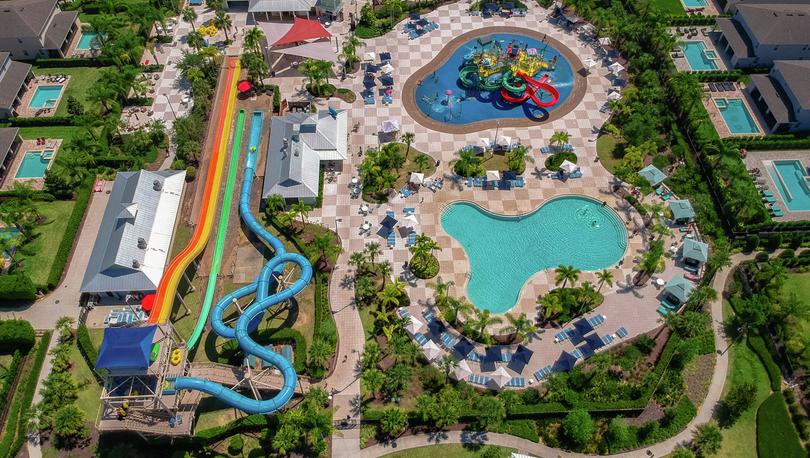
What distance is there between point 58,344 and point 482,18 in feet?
303

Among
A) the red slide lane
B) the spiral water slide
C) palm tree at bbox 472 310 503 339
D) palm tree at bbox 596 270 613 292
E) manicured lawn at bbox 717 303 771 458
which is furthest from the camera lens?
the red slide lane

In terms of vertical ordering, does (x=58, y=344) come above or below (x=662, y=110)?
below

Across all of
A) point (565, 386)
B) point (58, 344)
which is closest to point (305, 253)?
point (58, 344)

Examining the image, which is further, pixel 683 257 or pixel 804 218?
pixel 804 218

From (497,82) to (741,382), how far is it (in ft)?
194

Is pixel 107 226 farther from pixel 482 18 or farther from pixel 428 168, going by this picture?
pixel 482 18

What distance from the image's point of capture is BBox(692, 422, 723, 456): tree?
184 feet

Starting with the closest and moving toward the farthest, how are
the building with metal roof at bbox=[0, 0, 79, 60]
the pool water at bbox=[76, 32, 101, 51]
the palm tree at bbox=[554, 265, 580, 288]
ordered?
the palm tree at bbox=[554, 265, 580, 288]
the building with metal roof at bbox=[0, 0, 79, 60]
the pool water at bbox=[76, 32, 101, 51]

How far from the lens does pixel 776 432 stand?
194ft

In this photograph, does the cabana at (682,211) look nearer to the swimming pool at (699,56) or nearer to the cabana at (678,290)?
the cabana at (678,290)

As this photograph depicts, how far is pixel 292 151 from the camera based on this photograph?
80.1 meters

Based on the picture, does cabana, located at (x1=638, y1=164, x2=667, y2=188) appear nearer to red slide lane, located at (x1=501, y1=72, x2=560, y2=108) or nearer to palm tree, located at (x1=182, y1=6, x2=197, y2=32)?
red slide lane, located at (x1=501, y1=72, x2=560, y2=108)

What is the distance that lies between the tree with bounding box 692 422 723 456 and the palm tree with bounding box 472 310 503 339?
80.6 ft

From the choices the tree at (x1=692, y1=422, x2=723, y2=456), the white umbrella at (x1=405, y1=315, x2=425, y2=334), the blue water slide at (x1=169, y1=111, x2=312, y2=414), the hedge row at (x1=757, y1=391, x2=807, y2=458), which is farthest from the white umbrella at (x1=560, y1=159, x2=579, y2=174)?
the blue water slide at (x1=169, y1=111, x2=312, y2=414)
